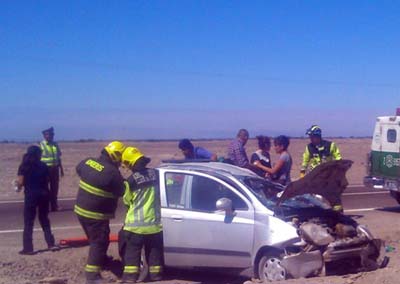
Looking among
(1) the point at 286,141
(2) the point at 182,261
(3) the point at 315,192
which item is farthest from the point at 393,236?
(2) the point at 182,261

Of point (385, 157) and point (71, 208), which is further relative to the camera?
point (71, 208)

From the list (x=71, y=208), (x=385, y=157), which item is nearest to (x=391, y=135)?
(x=385, y=157)

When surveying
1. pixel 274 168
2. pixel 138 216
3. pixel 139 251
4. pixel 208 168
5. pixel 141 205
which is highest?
pixel 208 168

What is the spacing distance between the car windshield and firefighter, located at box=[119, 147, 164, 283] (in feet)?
4.49

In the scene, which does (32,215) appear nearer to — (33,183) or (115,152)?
(33,183)

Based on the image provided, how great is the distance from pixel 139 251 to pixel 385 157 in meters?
10.6

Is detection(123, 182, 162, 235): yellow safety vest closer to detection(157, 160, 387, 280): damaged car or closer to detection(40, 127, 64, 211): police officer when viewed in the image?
detection(157, 160, 387, 280): damaged car

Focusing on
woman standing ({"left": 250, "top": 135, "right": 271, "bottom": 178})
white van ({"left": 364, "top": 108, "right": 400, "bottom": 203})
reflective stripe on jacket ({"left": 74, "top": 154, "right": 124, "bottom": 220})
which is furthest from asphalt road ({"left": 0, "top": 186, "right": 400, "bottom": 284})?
woman standing ({"left": 250, "top": 135, "right": 271, "bottom": 178})

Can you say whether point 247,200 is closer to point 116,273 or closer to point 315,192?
point 315,192

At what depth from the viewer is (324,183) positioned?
8.95 m

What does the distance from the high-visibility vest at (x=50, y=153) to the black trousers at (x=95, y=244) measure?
8094 mm

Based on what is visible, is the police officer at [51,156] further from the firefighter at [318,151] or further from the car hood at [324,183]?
the car hood at [324,183]

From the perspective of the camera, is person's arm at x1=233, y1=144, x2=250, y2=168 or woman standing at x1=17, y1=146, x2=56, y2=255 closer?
woman standing at x1=17, y1=146, x2=56, y2=255

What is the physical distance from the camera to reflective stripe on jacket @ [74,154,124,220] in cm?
835
